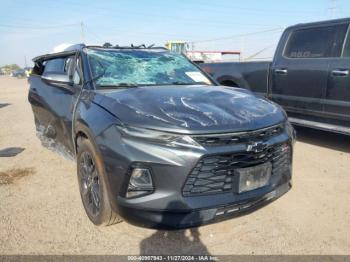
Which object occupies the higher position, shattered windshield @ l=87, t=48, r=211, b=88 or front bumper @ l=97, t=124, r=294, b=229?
shattered windshield @ l=87, t=48, r=211, b=88

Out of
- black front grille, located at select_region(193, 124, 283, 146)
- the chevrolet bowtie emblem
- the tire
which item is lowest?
the tire

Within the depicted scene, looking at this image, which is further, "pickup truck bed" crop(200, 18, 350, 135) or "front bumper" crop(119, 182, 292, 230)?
"pickup truck bed" crop(200, 18, 350, 135)

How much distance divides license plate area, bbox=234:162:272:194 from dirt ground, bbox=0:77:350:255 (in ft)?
1.84

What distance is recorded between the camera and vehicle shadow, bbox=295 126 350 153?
6082 millimetres

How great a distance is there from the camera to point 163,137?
2650 millimetres

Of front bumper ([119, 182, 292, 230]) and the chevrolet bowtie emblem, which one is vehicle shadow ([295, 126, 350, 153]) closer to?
the chevrolet bowtie emblem

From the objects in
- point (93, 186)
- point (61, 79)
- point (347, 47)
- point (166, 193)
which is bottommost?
point (93, 186)

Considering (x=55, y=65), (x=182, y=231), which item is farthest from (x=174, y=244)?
(x=55, y=65)

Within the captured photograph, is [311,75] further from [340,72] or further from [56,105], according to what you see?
[56,105]

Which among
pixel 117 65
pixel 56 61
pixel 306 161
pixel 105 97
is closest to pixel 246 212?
pixel 105 97

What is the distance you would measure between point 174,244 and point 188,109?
117 cm

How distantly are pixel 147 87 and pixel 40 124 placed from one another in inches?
93.6

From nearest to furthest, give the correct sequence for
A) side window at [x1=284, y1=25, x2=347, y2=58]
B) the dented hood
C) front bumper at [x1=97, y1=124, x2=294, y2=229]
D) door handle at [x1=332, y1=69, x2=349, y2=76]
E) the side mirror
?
front bumper at [x1=97, y1=124, x2=294, y2=229] → the dented hood → the side mirror → door handle at [x1=332, y1=69, x2=349, y2=76] → side window at [x1=284, y1=25, x2=347, y2=58]

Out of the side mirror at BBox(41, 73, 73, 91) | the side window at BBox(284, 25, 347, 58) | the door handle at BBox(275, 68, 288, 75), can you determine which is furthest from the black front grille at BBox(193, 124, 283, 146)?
the door handle at BBox(275, 68, 288, 75)
